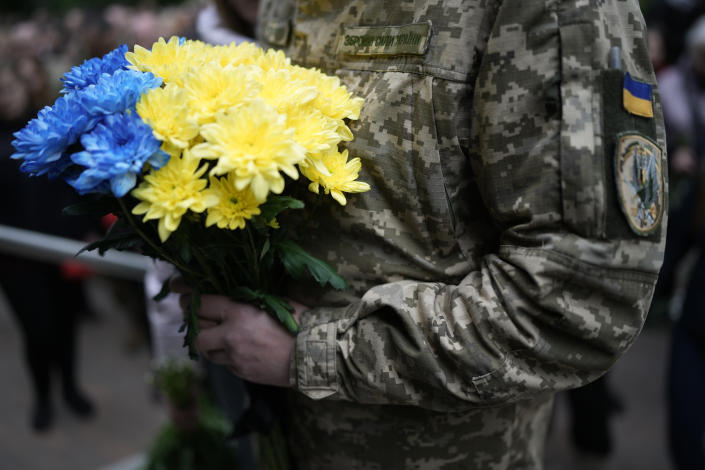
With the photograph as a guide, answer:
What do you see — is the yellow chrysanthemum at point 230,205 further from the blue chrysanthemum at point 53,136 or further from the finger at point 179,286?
the finger at point 179,286

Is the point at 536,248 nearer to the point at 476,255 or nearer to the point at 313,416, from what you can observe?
the point at 476,255

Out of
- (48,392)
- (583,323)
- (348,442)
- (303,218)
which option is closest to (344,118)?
(303,218)

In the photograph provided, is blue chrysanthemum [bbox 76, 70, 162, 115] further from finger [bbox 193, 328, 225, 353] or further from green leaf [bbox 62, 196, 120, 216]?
finger [bbox 193, 328, 225, 353]

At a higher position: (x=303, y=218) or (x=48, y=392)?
(x=303, y=218)

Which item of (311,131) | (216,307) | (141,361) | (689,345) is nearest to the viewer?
(311,131)

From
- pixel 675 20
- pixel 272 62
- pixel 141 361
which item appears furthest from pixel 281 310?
pixel 675 20

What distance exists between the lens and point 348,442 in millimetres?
1396

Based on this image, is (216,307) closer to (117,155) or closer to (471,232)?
(117,155)

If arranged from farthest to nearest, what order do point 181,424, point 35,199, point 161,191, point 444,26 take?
point 35,199 < point 181,424 < point 444,26 < point 161,191

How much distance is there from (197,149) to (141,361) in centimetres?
452

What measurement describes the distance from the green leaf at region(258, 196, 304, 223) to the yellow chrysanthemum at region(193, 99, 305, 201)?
10cm

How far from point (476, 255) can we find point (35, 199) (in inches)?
135

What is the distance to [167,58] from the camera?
1220 mm

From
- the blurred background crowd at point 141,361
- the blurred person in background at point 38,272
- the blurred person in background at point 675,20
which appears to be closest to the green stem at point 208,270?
the blurred background crowd at point 141,361
